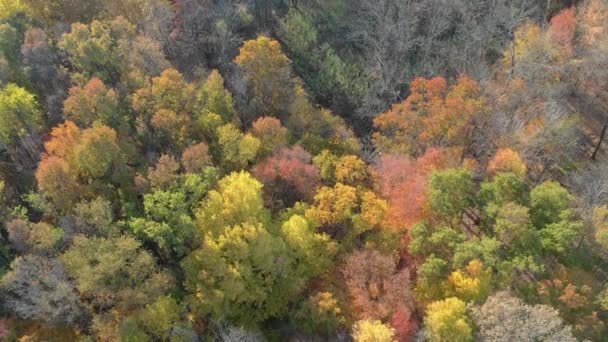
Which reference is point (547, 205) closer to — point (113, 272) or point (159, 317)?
point (159, 317)

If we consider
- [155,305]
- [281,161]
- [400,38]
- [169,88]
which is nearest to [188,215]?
[155,305]

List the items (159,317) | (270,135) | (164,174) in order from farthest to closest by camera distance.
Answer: (270,135) < (164,174) < (159,317)

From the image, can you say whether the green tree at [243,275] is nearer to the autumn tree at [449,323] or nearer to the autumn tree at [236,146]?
the autumn tree at [236,146]

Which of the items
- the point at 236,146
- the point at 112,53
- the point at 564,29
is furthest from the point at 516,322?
the point at 112,53

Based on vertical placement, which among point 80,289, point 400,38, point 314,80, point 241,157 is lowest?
point 80,289

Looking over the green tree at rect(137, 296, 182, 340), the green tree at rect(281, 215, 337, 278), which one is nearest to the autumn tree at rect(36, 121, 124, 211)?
the green tree at rect(137, 296, 182, 340)

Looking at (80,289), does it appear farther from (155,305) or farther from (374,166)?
(374,166)
